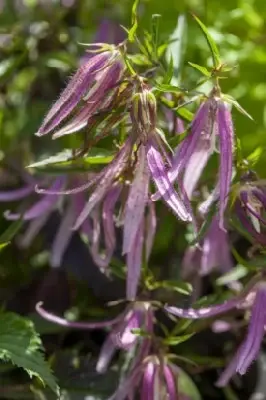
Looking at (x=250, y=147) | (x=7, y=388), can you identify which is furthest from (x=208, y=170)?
(x=7, y=388)

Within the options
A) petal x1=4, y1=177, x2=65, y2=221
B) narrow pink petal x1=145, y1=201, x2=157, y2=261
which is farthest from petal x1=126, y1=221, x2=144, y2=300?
petal x1=4, y1=177, x2=65, y2=221

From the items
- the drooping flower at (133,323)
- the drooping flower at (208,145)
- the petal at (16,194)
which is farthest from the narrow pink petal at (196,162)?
the petal at (16,194)

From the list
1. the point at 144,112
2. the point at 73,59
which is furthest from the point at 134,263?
the point at 73,59

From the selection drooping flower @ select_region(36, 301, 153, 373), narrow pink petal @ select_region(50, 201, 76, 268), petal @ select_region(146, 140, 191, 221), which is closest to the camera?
petal @ select_region(146, 140, 191, 221)

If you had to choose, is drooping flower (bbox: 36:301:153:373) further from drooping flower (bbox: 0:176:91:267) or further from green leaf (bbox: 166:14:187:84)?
green leaf (bbox: 166:14:187:84)

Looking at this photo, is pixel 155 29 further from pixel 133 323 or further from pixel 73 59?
pixel 73 59

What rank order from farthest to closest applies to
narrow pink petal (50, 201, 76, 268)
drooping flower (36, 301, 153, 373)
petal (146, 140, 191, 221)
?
narrow pink petal (50, 201, 76, 268) < drooping flower (36, 301, 153, 373) < petal (146, 140, 191, 221)
